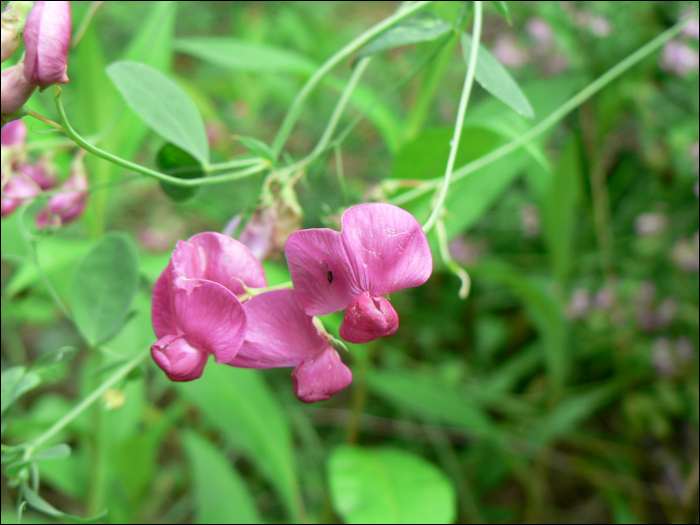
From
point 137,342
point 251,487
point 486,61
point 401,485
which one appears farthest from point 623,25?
point 251,487

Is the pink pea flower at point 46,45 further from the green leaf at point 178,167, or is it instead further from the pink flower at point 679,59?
the pink flower at point 679,59

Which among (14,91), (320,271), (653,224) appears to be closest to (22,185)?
(14,91)

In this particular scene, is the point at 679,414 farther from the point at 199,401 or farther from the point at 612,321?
the point at 199,401

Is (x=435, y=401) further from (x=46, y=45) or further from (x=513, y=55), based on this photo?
(x=513, y=55)

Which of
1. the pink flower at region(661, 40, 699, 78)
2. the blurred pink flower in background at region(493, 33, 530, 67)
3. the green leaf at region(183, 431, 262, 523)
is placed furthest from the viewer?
the blurred pink flower in background at region(493, 33, 530, 67)

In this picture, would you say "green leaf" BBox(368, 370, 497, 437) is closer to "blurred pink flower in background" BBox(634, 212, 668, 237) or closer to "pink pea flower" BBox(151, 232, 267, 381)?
"blurred pink flower in background" BBox(634, 212, 668, 237)

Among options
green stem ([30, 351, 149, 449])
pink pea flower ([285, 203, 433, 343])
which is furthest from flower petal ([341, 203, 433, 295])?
green stem ([30, 351, 149, 449])

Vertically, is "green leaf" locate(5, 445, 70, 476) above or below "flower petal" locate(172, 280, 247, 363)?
below
